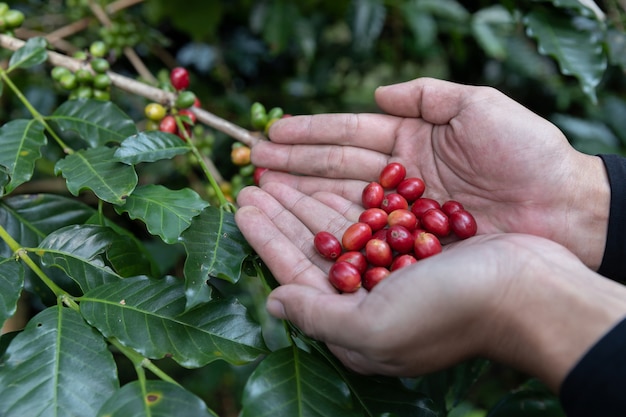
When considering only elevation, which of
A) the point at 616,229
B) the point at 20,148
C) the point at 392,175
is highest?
the point at 20,148

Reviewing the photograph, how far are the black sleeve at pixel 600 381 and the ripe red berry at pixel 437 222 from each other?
0.70 metres

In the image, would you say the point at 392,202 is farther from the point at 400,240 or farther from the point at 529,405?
the point at 529,405

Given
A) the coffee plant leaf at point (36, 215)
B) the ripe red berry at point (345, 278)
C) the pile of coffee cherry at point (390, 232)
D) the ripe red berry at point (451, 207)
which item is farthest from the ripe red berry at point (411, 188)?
the coffee plant leaf at point (36, 215)

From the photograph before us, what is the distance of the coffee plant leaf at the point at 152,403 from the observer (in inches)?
45.6

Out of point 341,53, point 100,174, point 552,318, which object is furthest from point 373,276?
point 341,53

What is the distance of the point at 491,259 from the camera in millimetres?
1385

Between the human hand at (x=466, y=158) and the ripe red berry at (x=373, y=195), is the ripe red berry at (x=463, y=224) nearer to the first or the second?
the human hand at (x=466, y=158)

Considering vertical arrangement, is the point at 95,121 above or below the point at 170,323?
above

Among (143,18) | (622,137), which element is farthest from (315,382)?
(143,18)

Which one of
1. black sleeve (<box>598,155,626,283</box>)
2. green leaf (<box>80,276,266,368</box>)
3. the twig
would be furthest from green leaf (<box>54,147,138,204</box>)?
black sleeve (<box>598,155,626,283</box>)

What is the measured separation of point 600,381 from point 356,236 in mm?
872

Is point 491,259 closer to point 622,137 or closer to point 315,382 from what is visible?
point 315,382

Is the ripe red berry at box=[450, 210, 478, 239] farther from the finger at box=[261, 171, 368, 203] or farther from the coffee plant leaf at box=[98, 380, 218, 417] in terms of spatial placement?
the coffee plant leaf at box=[98, 380, 218, 417]

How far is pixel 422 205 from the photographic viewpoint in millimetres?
1992
